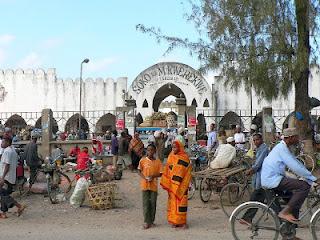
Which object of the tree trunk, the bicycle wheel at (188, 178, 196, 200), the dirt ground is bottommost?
the dirt ground

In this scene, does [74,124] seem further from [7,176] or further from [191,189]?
[7,176]

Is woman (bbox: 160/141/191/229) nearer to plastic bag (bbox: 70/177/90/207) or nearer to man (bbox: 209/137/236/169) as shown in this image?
man (bbox: 209/137/236/169)

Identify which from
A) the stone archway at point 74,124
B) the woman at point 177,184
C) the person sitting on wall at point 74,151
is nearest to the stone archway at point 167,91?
the stone archway at point 74,124

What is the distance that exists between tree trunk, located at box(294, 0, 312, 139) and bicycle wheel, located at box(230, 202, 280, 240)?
765 centimetres

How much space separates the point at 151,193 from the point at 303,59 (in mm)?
6898

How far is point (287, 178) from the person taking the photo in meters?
Result: 7.33

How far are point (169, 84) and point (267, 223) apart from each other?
2752cm

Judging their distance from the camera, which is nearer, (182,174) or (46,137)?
(182,174)

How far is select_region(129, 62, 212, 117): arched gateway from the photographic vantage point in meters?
34.1

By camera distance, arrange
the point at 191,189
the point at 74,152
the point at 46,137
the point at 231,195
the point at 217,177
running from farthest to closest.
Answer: the point at 46,137, the point at 74,152, the point at 191,189, the point at 217,177, the point at 231,195

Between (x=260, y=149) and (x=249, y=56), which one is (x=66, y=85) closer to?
(x=249, y=56)

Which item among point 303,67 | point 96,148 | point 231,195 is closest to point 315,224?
point 231,195

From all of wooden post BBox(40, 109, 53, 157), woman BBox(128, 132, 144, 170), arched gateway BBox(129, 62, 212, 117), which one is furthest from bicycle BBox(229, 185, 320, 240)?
arched gateway BBox(129, 62, 212, 117)

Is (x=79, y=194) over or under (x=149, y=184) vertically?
under
